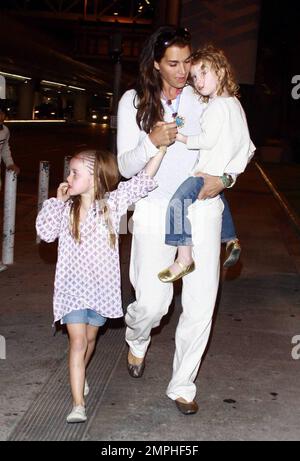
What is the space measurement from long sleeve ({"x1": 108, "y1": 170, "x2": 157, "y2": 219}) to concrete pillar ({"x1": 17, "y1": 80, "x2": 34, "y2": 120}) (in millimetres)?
50599

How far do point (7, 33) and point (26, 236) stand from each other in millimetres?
33908

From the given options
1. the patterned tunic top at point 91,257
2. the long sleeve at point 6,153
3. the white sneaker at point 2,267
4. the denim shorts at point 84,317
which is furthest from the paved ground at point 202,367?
the long sleeve at point 6,153

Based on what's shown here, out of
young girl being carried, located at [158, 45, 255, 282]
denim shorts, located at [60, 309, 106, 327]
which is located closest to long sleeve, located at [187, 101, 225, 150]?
young girl being carried, located at [158, 45, 255, 282]

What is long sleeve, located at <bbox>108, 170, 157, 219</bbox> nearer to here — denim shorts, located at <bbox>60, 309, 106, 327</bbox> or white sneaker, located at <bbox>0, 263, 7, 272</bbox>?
denim shorts, located at <bbox>60, 309, 106, 327</bbox>

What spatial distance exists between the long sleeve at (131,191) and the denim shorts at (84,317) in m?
0.56

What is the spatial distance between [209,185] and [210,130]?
0.30 metres

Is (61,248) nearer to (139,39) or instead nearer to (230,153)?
(230,153)

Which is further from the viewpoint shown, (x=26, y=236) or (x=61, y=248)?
(x=26, y=236)

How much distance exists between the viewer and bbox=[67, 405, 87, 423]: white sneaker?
392 centimetres

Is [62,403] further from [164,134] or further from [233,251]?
[164,134]

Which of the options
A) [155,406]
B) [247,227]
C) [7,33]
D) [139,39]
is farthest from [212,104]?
[139,39]

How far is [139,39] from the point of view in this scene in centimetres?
7394

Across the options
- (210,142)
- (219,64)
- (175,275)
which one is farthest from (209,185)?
(219,64)

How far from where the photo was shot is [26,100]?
54312 mm
